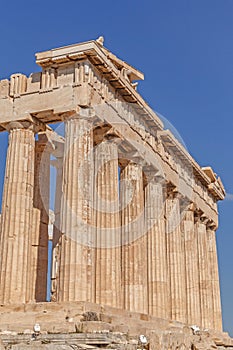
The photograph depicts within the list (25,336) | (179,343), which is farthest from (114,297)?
(25,336)

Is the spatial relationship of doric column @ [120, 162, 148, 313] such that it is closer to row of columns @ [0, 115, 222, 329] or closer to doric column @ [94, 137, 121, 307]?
row of columns @ [0, 115, 222, 329]

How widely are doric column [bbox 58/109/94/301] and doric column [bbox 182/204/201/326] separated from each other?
15.7m

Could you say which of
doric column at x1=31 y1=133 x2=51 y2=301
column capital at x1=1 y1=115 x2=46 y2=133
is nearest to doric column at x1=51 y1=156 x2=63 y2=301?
doric column at x1=31 y1=133 x2=51 y2=301

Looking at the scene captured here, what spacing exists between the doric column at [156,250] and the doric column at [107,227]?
564cm

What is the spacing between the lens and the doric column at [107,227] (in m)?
24.6

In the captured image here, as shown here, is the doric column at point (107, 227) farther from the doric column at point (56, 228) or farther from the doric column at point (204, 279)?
the doric column at point (204, 279)

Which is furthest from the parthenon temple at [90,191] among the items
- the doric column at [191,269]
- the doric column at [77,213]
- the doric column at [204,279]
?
the doric column at [204,279]

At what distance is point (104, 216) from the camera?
83.8 feet

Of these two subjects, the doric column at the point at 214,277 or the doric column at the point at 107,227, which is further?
the doric column at the point at 214,277

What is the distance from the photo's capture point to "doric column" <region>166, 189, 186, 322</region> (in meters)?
33.5

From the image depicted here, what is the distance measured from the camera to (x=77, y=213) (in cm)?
2216

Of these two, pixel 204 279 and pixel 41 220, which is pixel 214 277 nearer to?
pixel 204 279

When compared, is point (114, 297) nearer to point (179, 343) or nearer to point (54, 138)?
point (179, 343)

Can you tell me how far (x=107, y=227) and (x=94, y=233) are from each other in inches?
56.2
